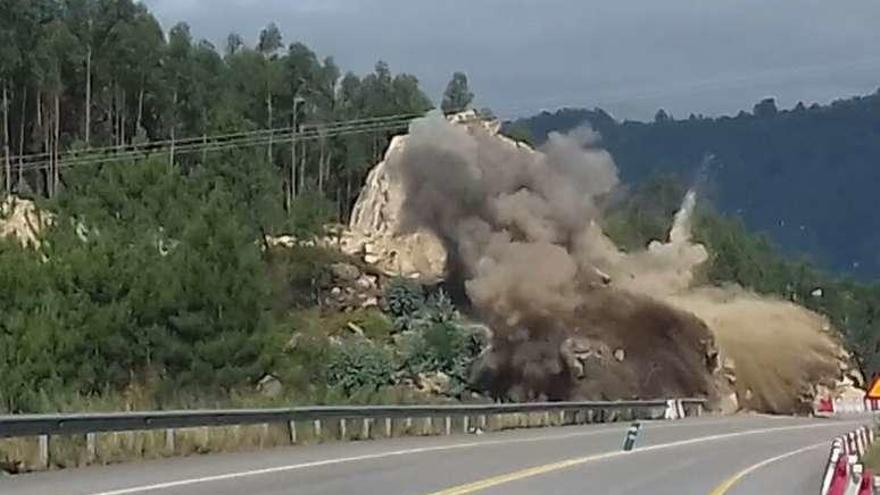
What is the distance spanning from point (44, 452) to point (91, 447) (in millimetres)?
1391

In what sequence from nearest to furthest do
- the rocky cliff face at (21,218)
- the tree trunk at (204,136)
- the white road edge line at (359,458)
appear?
the white road edge line at (359,458)
the rocky cliff face at (21,218)
the tree trunk at (204,136)

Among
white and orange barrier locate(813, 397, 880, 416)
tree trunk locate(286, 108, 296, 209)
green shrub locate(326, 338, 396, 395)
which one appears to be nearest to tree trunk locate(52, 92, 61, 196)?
tree trunk locate(286, 108, 296, 209)

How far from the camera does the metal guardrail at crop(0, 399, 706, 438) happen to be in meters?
21.9

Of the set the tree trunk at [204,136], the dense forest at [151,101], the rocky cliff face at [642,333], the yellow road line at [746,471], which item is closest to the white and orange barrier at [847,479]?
the yellow road line at [746,471]

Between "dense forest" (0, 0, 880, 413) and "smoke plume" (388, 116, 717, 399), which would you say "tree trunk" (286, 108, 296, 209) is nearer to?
"dense forest" (0, 0, 880, 413)

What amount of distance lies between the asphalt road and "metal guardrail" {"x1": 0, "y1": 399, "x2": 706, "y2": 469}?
0.74 meters

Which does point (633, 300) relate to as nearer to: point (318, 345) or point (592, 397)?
point (592, 397)

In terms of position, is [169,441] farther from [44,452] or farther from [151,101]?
[151,101]

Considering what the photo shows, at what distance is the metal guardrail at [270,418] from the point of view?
2230 centimetres

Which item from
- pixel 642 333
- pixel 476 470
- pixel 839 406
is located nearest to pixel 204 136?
pixel 839 406

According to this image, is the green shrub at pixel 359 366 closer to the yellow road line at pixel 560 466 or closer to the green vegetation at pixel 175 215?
the green vegetation at pixel 175 215

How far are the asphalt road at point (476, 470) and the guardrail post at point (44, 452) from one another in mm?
662

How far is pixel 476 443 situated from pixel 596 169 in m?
24.7

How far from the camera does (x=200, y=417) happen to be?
2700cm
